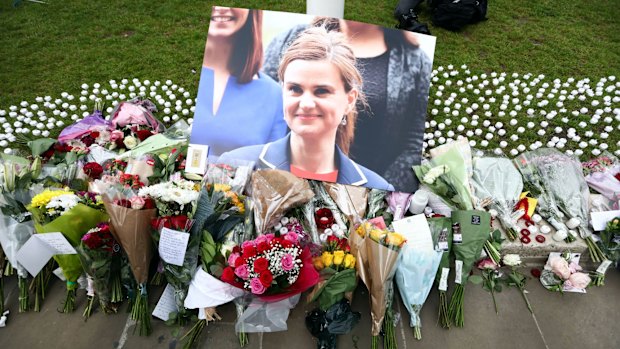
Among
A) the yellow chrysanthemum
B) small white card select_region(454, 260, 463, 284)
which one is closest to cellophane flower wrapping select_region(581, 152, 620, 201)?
small white card select_region(454, 260, 463, 284)

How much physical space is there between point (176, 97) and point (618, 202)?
399 centimetres

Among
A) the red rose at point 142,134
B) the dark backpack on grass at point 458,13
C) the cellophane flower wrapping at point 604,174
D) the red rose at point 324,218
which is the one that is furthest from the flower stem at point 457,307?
the dark backpack on grass at point 458,13

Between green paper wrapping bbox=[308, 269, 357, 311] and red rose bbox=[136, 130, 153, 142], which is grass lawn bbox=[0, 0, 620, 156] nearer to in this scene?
red rose bbox=[136, 130, 153, 142]

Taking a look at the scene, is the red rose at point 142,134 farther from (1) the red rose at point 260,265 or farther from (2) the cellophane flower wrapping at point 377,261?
(2) the cellophane flower wrapping at point 377,261

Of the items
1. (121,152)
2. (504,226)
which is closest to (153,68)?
(121,152)

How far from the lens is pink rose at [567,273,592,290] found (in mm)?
2547

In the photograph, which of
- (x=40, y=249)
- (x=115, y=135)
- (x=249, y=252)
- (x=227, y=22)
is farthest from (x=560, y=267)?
A: (x=115, y=135)

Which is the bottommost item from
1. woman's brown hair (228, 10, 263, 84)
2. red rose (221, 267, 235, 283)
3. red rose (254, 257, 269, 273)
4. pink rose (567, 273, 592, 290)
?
pink rose (567, 273, 592, 290)

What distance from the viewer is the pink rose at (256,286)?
2014 millimetres

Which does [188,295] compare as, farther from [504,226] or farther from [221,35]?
[504,226]

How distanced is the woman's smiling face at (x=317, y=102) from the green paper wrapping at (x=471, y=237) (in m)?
1.10

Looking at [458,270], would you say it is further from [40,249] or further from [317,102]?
[40,249]

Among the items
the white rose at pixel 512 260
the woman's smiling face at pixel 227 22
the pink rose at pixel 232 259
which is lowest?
the white rose at pixel 512 260

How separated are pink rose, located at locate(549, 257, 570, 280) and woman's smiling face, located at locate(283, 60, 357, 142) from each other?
1.75m
